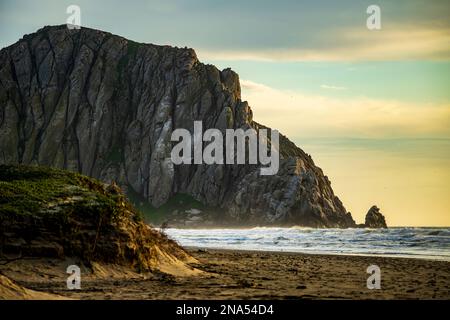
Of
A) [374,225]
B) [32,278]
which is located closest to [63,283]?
[32,278]

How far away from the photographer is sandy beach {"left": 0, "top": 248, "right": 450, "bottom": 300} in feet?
67.8

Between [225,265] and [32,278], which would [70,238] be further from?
[225,265]

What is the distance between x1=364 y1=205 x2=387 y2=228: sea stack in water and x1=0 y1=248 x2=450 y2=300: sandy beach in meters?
168

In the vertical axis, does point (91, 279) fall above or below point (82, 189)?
below

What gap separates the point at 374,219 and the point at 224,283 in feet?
581

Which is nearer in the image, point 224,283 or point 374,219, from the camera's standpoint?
point 224,283

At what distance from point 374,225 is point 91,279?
178506 mm

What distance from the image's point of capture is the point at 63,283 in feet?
73.4

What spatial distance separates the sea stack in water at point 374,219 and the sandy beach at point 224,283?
550 feet

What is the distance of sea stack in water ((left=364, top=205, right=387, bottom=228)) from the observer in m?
196

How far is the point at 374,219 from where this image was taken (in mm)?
196375

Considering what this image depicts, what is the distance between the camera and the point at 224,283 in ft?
79.6

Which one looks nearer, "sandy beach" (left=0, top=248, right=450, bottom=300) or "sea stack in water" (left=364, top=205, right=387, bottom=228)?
"sandy beach" (left=0, top=248, right=450, bottom=300)
